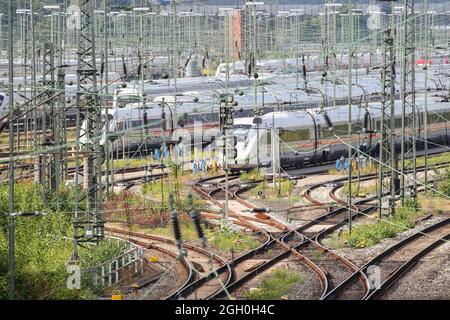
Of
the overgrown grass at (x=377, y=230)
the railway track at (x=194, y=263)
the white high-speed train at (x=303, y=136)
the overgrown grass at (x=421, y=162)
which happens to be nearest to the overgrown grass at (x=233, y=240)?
the railway track at (x=194, y=263)

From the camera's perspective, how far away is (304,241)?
22.5 m

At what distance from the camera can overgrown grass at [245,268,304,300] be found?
16906 mm

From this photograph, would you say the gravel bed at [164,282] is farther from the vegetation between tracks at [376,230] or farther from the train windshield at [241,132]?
the train windshield at [241,132]

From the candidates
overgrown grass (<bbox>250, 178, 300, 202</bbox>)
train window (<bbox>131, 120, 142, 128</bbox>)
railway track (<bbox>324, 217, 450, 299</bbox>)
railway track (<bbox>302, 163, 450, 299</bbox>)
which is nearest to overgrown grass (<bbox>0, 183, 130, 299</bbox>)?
railway track (<bbox>302, 163, 450, 299</bbox>)

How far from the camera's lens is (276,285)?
18094 mm

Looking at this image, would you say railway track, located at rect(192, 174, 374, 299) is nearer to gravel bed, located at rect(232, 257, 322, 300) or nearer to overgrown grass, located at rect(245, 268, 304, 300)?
→ gravel bed, located at rect(232, 257, 322, 300)

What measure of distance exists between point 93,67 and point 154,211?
6.21 m

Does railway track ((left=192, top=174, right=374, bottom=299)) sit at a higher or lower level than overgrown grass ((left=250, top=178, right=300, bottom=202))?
higher

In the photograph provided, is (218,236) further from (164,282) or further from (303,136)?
(303,136)

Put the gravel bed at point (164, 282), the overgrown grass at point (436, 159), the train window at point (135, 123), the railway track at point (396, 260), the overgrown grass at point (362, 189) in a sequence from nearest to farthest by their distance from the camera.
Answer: the gravel bed at point (164, 282) → the railway track at point (396, 260) → the overgrown grass at point (362, 189) → the overgrown grass at point (436, 159) → the train window at point (135, 123)

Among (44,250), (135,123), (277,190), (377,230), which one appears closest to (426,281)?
(377,230)

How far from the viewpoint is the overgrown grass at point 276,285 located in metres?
16.9
